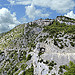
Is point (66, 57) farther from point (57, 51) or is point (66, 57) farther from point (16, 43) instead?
point (16, 43)

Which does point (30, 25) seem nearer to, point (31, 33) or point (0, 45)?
point (31, 33)

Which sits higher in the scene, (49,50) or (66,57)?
(49,50)

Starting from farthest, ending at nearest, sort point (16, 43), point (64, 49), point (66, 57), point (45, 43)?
point (16, 43), point (45, 43), point (64, 49), point (66, 57)

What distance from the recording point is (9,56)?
82.5m

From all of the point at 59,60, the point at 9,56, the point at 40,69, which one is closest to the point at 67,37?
the point at 59,60

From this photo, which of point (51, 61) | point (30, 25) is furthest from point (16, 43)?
point (51, 61)

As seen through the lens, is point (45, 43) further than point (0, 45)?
No

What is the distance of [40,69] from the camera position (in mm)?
40906

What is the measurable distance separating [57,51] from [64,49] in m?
4.14

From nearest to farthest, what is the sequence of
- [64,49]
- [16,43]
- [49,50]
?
[64,49] < [49,50] < [16,43]

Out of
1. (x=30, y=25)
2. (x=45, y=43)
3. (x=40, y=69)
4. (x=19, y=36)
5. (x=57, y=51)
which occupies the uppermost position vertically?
(x=30, y=25)

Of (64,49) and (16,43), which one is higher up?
(16,43)

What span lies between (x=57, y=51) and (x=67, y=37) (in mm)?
12601

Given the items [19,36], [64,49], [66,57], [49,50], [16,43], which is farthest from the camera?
[19,36]
